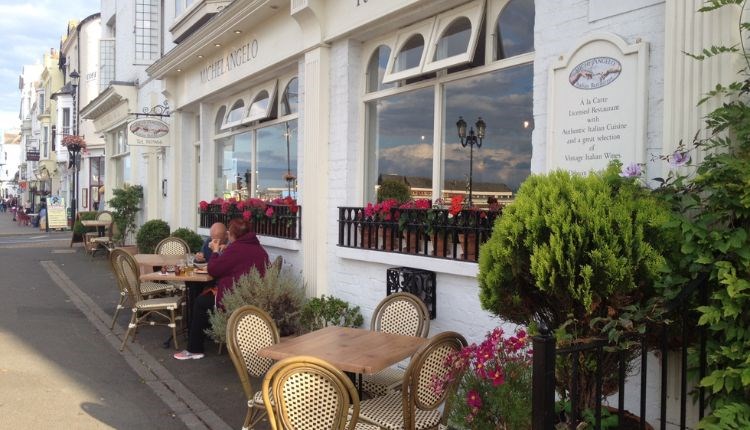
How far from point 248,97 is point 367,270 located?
14.7 ft

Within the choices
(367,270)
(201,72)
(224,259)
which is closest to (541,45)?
(367,270)

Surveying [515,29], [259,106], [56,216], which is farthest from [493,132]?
[56,216]

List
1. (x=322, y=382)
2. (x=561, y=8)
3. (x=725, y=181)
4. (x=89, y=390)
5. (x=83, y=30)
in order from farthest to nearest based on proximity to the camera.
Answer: (x=83, y=30) → (x=89, y=390) → (x=561, y=8) → (x=322, y=382) → (x=725, y=181)

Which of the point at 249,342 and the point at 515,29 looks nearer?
the point at 249,342

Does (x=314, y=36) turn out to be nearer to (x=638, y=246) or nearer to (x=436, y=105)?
(x=436, y=105)

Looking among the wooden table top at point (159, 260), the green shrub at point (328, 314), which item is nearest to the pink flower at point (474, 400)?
the green shrub at point (328, 314)

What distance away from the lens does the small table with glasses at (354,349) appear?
12.1ft

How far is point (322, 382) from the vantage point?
10.3ft

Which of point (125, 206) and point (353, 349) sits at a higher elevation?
point (125, 206)

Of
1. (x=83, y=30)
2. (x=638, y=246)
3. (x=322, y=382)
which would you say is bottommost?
(x=322, y=382)

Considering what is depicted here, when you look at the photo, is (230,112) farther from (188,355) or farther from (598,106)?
(598,106)

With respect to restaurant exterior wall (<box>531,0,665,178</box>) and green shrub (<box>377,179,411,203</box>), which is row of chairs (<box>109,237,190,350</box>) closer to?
green shrub (<box>377,179,411,203</box>)

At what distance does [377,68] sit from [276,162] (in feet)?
9.30

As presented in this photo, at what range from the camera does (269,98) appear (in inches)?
346
